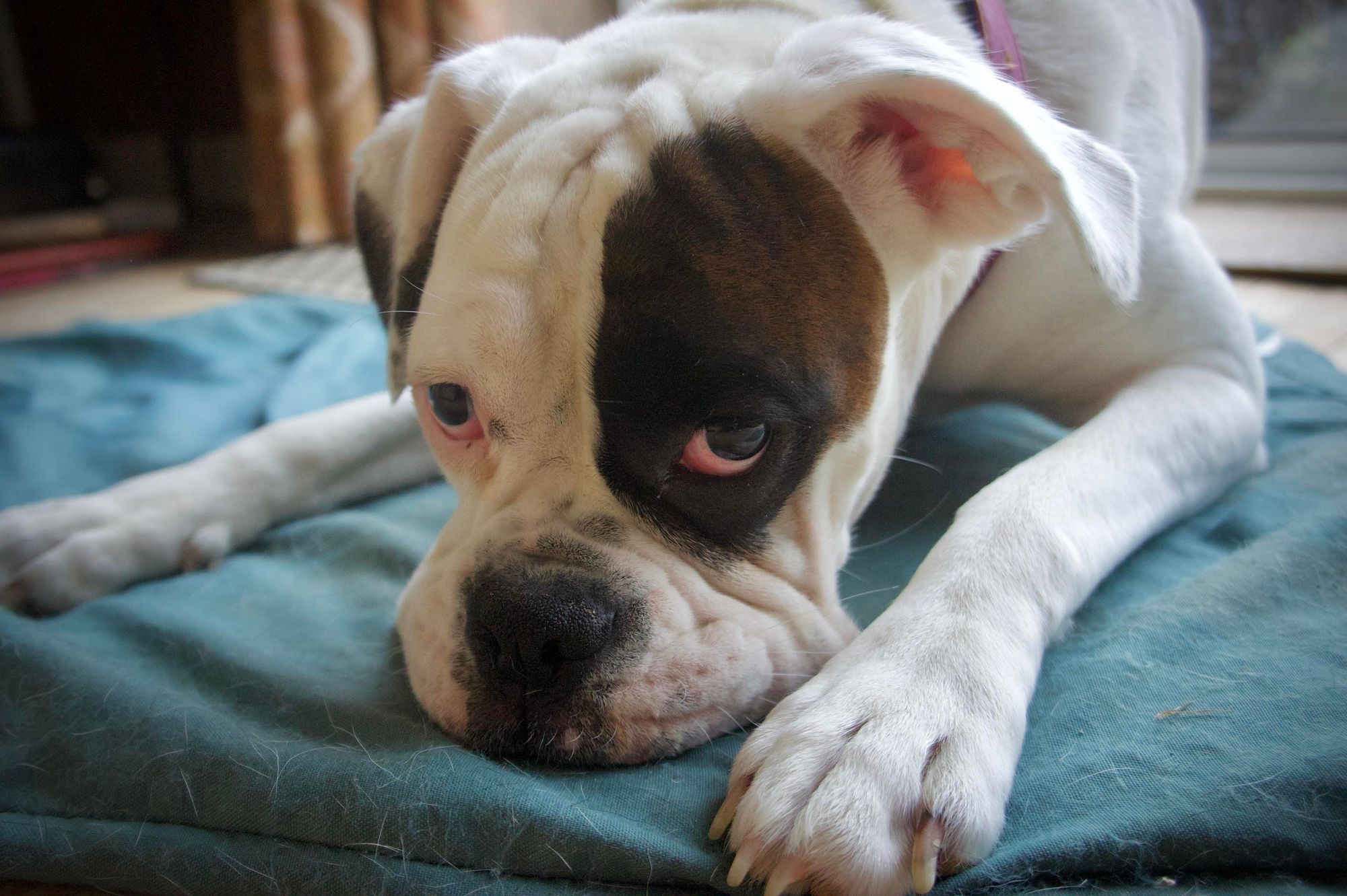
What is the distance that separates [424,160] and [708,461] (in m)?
0.68

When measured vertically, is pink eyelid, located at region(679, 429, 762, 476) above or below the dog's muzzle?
above

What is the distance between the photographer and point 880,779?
82cm

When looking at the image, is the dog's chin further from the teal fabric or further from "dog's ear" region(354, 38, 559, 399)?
"dog's ear" region(354, 38, 559, 399)

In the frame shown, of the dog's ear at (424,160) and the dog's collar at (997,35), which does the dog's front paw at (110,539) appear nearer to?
the dog's ear at (424,160)

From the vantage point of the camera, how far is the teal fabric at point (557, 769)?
85cm

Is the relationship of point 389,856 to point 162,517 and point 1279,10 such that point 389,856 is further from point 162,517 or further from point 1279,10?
point 1279,10

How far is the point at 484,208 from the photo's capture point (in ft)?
3.79

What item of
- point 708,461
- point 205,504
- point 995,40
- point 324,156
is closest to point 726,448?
point 708,461

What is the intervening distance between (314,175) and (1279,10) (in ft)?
16.3

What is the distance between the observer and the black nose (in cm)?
94

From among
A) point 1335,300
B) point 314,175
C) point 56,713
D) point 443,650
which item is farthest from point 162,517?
point 314,175

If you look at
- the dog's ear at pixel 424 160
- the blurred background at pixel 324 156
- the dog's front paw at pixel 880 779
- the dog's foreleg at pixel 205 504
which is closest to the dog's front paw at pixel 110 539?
the dog's foreleg at pixel 205 504

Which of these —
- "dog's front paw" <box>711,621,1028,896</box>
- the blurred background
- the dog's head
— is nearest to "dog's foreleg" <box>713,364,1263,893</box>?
"dog's front paw" <box>711,621,1028,896</box>

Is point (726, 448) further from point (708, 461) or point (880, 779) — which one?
point (880, 779)
